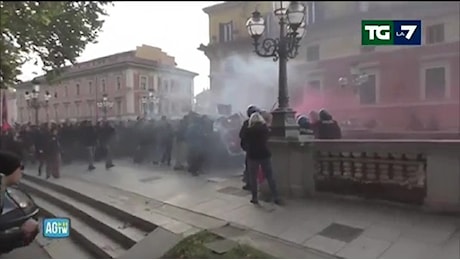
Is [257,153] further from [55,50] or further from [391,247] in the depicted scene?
[55,50]

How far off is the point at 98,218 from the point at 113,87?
1.39 meters

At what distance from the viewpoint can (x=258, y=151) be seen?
169 inches

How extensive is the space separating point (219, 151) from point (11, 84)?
3.64 m

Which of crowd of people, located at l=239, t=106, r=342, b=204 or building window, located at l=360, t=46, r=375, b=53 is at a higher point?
building window, located at l=360, t=46, r=375, b=53

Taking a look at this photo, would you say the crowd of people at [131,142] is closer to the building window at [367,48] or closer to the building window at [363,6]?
the building window at [367,48]

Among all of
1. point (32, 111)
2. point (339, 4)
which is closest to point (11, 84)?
point (32, 111)

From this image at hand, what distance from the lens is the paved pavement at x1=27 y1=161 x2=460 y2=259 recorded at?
2.93m

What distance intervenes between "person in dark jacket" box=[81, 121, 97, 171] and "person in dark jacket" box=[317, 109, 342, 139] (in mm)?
2663

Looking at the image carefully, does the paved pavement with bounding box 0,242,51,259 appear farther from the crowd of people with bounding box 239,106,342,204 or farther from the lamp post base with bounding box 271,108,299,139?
the lamp post base with bounding box 271,108,299,139

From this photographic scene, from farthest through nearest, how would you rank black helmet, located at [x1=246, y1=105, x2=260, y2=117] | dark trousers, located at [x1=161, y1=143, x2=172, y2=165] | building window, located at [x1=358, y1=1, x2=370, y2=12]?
dark trousers, located at [x1=161, y1=143, x2=172, y2=165] < black helmet, located at [x1=246, y1=105, x2=260, y2=117] < building window, located at [x1=358, y1=1, x2=370, y2=12]

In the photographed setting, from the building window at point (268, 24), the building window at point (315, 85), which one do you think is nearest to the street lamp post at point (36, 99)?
the building window at point (268, 24)

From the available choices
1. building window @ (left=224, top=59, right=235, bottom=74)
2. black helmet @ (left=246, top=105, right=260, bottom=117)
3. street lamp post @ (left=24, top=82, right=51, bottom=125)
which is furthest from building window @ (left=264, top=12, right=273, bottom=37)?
street lamp post @ (left=24, top=82, right=51, bottom=125)

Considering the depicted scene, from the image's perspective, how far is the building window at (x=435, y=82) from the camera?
14.9 ft

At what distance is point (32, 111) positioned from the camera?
12.0ft
